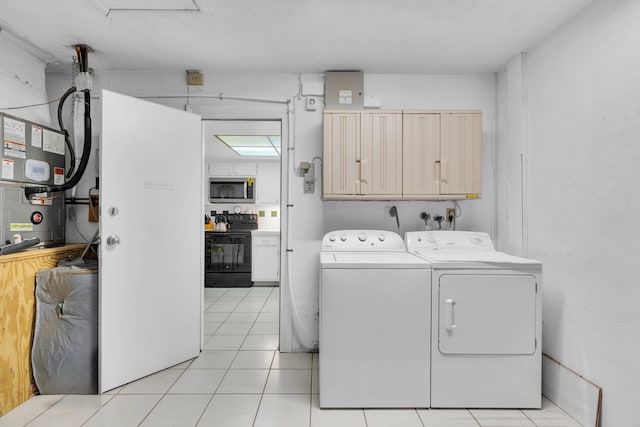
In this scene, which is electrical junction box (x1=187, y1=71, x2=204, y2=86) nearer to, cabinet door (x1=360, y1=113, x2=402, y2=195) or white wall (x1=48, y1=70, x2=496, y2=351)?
white wall (x1=48, y1=70, x2=496, y2=351)

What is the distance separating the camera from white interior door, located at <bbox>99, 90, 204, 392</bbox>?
2.19m

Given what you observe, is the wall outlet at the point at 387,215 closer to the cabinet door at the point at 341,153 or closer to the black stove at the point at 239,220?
the cabinet door at the point at 341,153

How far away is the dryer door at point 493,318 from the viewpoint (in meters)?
2.02

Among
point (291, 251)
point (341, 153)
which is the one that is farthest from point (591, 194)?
point (291, 251)

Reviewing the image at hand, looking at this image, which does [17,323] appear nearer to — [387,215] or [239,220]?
[387,215]

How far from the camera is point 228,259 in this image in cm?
522

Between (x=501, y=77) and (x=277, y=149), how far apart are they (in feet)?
10.4

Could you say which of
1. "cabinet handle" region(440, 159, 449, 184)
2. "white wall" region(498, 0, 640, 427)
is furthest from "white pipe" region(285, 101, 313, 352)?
"white wall" region(498, 0, 640, 427)

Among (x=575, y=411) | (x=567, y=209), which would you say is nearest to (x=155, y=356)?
(x=575, y=411)

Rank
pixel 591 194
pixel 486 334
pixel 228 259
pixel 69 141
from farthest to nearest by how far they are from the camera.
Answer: pixel 228 259 < pixel 69 141 < pixel 486 334 < pixel 591 194

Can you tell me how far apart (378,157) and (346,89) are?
2.30ft

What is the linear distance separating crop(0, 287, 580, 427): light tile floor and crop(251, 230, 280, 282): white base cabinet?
2.50 metres

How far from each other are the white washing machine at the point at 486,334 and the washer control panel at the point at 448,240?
1.92 ft

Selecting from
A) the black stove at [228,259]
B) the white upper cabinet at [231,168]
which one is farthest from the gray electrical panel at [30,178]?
the white upper cabinet at [231,168]
